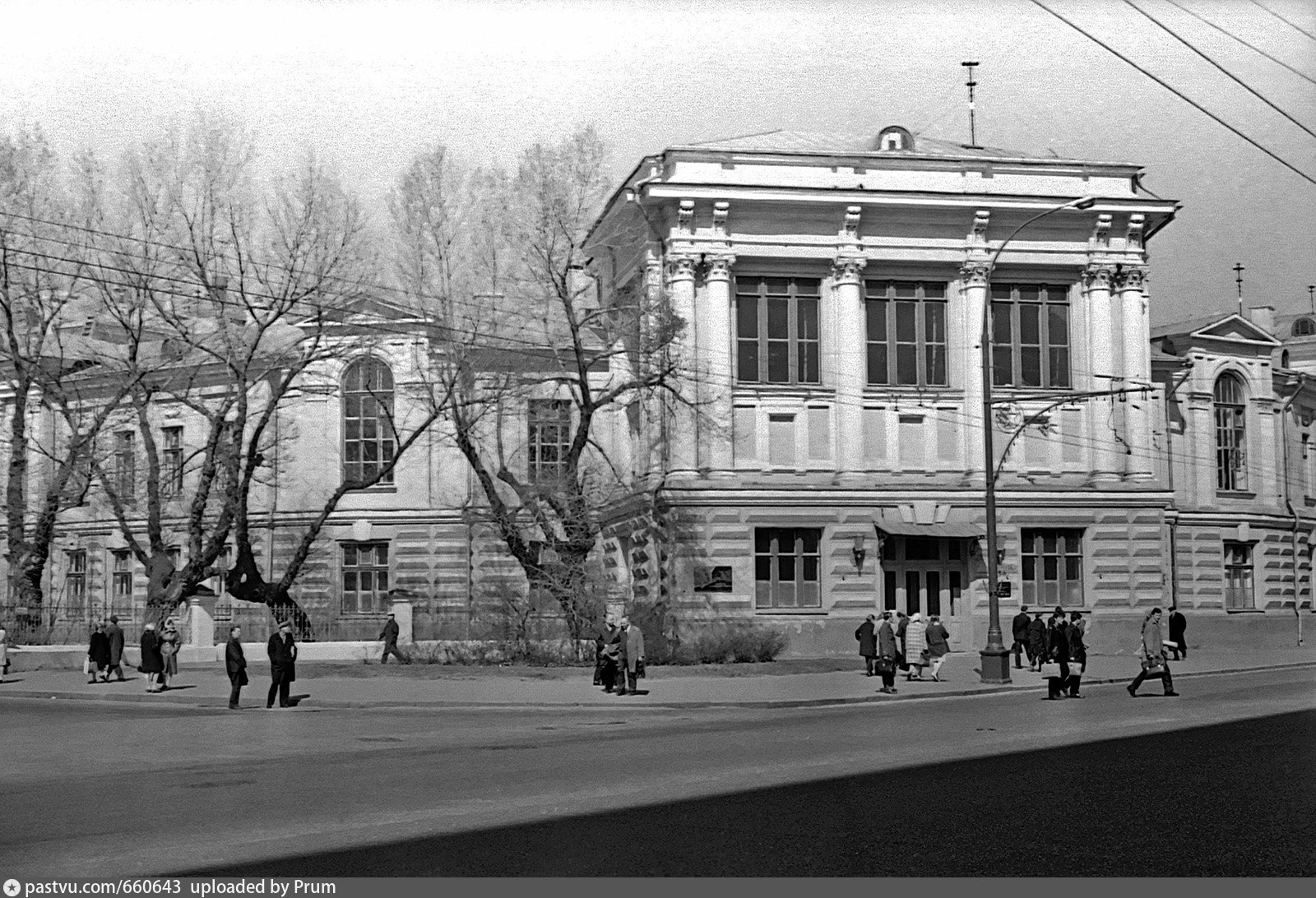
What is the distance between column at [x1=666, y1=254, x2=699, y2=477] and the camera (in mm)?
46375

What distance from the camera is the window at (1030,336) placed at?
4922 centimetres

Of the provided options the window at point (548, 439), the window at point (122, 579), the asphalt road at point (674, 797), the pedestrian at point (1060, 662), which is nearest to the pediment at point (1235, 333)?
the window at point (548, 439)

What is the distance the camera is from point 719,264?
4738 centimetres

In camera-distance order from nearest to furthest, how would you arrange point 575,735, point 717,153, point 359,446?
point 575,735
point 717,153
point 359,446

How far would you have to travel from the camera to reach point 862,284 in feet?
159

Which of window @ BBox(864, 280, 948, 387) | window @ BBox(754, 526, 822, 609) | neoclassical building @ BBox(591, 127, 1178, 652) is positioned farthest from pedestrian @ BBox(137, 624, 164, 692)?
window @ BBox(864, 280, 948, 387)

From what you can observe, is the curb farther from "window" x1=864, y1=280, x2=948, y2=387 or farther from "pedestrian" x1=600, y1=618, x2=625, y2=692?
"window" x1=864, y1=280, x2=948, y2=387

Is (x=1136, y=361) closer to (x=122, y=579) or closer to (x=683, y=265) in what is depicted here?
(x=683, y=265)

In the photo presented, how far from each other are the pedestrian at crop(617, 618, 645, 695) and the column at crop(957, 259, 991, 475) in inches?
771

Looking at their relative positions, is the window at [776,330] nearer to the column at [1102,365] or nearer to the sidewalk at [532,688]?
the column at [1102,365]

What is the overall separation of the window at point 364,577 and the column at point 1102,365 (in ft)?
76.5

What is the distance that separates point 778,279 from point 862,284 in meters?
2.51

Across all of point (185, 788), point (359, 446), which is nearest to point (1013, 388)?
point (359, 446)

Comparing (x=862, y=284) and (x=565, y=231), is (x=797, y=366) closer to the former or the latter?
(x=862, y=284)
